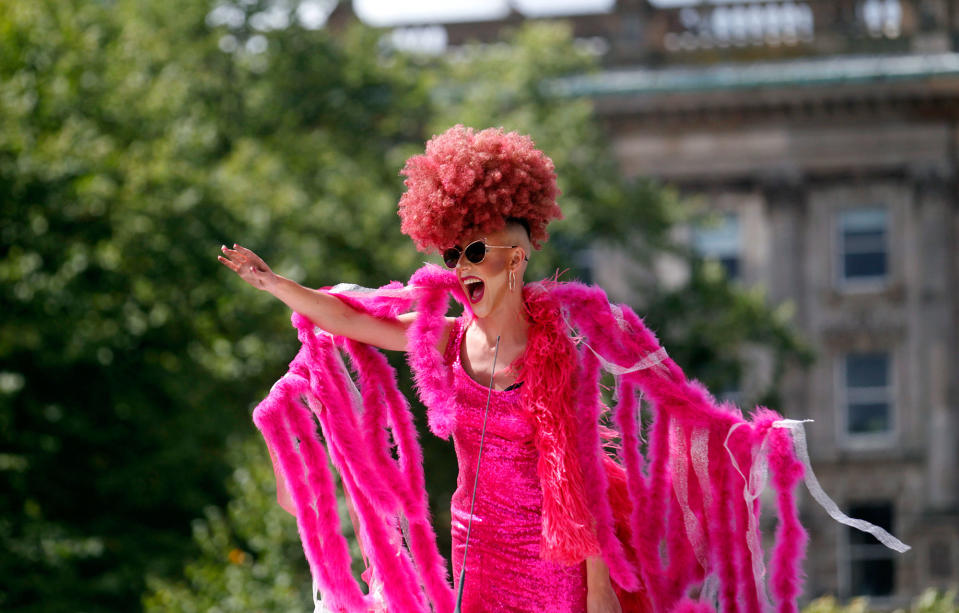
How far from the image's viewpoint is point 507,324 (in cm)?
514

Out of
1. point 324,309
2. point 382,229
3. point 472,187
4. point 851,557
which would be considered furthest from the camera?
point 851,557

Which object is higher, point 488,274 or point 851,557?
point 851,557

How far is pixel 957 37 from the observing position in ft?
107

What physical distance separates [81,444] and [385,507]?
12.7 m

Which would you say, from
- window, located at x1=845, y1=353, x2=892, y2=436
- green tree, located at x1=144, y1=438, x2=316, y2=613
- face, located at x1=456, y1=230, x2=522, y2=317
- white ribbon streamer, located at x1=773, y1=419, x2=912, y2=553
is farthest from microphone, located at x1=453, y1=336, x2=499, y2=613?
window, located at x1=845, y1=353, x2=892, y2=436

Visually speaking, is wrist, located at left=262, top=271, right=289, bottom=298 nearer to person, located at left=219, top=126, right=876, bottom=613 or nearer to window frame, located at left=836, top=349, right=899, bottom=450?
person, located at left=219, top=126, right=876, bottom=613

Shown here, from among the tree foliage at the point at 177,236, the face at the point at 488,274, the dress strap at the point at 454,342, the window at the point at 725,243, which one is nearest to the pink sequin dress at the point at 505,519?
the dress strap at the point at 454,342

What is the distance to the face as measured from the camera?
5031 millimetres

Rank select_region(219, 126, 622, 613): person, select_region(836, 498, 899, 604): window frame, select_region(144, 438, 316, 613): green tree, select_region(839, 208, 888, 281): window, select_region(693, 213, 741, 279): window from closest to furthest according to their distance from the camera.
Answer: select_region(219, 126, 622, 613): person
select_region(144, 438, 316, 613): green tree
select_region(836, 498, 899, 604): window frame
select_region(693, 213, 741, 279): window
select_region(839, 208, 888, 281): window

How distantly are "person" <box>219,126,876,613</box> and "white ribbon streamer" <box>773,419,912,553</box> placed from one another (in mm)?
11

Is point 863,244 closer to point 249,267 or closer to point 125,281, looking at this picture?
point 125,281

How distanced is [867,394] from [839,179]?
465 centimetres

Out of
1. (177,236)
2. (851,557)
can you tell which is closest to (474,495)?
(177,236)

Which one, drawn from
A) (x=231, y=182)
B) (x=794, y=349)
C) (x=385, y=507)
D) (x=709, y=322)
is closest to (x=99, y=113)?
(x=231, y=182)
